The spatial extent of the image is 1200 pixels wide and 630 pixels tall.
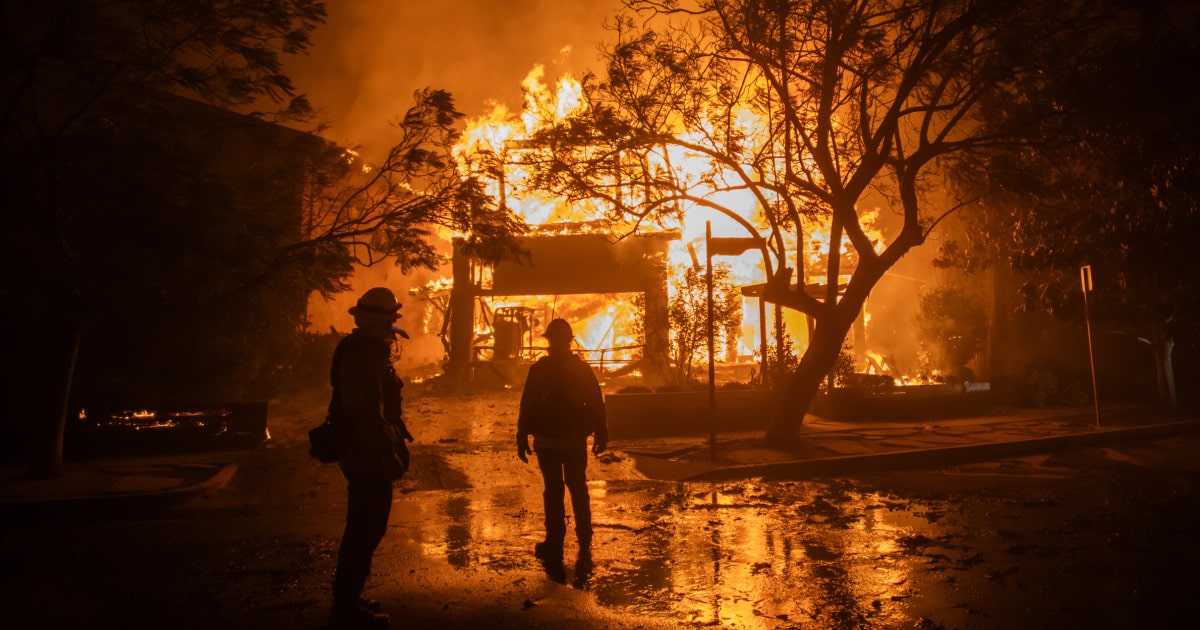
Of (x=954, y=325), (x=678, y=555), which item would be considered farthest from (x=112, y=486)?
(x=954, y=325)

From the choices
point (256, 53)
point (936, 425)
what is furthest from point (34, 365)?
point (936, 425)

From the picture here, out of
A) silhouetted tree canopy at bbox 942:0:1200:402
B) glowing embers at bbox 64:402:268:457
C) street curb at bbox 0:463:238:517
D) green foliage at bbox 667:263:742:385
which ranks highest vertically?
silhouetted tree canopy at bbox 942:0:1200:402

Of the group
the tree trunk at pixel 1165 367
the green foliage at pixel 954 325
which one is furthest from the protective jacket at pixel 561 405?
the green foliage at pixel 954 325

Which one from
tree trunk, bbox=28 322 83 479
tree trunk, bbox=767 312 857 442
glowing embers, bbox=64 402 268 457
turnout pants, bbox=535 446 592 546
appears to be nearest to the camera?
turnout pants, bbox=535 446 592 546

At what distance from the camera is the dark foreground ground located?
4.58 meters

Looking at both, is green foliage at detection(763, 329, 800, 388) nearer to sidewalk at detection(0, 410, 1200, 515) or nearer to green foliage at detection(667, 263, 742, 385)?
green foliage at detection(667, 263, 742, 385)

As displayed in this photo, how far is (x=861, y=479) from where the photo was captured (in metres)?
9.64

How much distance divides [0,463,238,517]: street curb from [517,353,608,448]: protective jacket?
506 cm

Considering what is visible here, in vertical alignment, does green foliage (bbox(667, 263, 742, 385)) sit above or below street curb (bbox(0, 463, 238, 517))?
above

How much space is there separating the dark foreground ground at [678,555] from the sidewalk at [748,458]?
234mm

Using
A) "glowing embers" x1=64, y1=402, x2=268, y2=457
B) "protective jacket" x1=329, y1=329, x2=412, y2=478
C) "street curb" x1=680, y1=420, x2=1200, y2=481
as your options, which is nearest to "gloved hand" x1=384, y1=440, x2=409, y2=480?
"protective jacket" x1=329, y1=329, x2=412, y2=478

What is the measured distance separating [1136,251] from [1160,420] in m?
3.27

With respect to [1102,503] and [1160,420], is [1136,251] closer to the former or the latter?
[1160,420]

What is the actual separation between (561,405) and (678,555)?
5.00 feet
